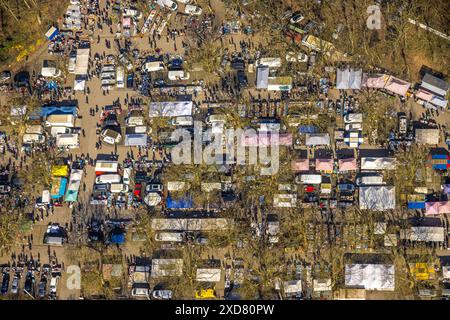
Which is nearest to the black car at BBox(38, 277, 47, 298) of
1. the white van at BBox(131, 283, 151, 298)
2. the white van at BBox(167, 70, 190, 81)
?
the white van at BBox(131, 283, 151, 298)

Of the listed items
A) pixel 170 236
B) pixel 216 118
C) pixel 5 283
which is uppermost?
pixel 216 118

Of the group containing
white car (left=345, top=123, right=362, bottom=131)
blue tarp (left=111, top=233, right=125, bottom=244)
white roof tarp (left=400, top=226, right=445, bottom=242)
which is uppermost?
white car (left=345, top=123, right=362, bottom=131)

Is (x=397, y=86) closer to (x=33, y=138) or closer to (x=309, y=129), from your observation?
(x=309, y=129)

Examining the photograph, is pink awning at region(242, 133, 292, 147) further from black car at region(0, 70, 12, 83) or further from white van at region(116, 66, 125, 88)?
black car at region(0, 70, 12, 83)

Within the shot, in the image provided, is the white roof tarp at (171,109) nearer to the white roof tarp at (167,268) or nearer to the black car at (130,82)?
the black car at (130,82)

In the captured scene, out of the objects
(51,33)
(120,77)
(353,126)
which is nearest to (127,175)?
(120,77)

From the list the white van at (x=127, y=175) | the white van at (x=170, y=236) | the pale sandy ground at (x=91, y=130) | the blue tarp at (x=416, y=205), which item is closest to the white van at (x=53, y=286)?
the pale sandy ground at (x=91, y=130)
